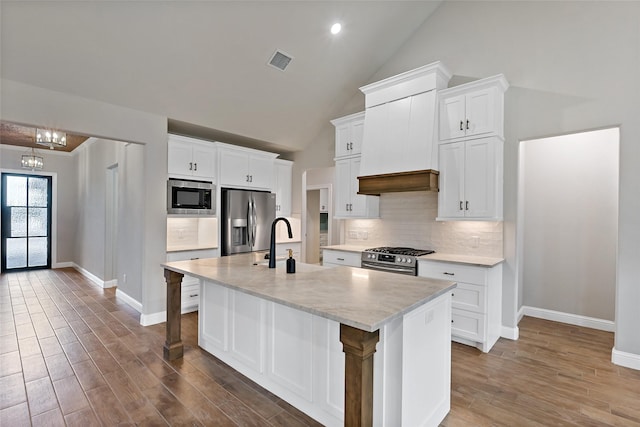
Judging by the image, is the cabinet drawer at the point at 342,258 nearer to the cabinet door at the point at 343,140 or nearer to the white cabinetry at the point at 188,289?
the cabinet door at the point at 343,140

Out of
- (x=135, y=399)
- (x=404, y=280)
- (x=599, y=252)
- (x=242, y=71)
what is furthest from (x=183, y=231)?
(x=599, y=252)

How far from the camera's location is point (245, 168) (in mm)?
5172

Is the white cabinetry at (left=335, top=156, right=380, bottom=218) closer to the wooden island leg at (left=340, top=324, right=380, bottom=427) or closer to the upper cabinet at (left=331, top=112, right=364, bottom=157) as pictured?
the upper cabinet at (left=331, top=112, right=364, bottom=157)

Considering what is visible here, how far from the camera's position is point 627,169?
290 centimetres

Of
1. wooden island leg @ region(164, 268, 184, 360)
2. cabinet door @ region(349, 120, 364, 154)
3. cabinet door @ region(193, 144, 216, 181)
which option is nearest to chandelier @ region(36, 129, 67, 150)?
cabinet door @ region(193, 144, 216, 181)

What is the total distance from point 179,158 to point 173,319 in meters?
2.30

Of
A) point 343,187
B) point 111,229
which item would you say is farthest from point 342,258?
point 111,229

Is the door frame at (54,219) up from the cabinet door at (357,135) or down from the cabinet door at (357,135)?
down

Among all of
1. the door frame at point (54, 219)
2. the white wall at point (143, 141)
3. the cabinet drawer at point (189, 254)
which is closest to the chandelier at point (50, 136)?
the white wall at point (143, 141)

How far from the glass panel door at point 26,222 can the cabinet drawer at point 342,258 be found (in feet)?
24.5

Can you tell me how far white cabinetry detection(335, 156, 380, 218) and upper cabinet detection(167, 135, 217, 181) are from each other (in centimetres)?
195

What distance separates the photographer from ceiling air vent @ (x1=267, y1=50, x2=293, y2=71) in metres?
3.87

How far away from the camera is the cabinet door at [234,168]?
4844 millimetres

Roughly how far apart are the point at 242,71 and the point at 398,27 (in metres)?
2.21
